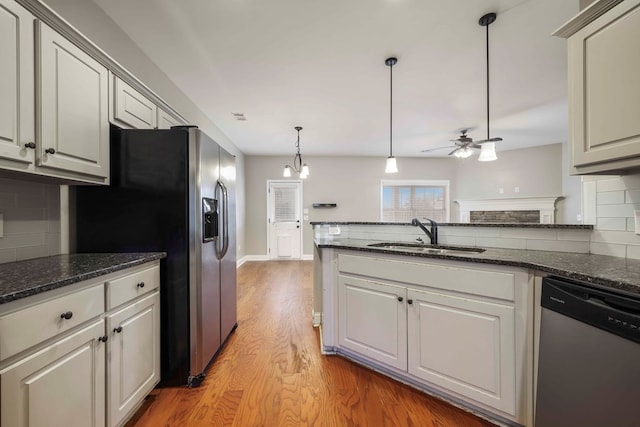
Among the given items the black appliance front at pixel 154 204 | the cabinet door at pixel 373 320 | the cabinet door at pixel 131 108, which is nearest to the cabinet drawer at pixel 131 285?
the black appliance front at pixel 154 204

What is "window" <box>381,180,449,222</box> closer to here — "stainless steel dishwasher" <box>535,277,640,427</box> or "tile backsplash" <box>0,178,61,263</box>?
"stainless steel dishwasher" <box>535,277,640,427</box>

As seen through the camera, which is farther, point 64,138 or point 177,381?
point 177,381

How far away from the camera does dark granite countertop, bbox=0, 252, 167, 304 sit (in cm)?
89

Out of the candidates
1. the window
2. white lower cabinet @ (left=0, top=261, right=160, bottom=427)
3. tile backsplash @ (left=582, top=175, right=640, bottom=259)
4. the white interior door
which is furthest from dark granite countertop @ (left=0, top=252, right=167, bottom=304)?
the window

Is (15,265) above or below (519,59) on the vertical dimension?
below

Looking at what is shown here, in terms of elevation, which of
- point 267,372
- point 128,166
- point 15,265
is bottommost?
point 267,372

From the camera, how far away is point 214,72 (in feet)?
8.60

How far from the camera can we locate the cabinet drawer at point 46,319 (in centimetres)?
82

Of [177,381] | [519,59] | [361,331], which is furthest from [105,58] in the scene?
[519,59]

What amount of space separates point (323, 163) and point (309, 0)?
15.1 feet

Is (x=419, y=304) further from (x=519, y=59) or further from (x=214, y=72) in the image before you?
(x=214, y=72)

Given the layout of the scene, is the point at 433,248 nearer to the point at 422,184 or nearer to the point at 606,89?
the point at 606,89

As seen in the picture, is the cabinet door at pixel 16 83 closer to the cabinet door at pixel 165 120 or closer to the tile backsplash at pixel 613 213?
the cabinet door at pixel 165 120

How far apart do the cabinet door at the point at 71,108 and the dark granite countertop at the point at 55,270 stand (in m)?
0.49
